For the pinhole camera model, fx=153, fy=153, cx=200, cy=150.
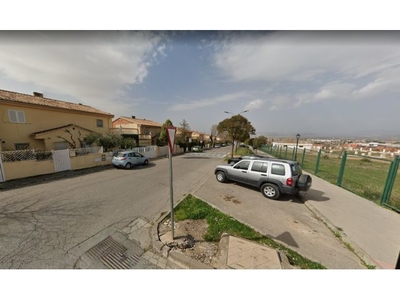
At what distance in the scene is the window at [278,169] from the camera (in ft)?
18.0

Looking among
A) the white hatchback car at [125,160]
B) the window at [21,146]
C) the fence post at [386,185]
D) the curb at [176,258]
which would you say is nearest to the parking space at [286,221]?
the curb at [176,258]

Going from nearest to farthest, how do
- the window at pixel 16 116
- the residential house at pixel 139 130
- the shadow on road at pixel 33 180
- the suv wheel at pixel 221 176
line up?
the shadow on road at pixel 33 180 < the suv wheel at pixel 221 176 < the window at pixel 16 116 < the residential house at pixel 139 130

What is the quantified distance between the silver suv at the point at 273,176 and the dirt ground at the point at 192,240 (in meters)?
3.01

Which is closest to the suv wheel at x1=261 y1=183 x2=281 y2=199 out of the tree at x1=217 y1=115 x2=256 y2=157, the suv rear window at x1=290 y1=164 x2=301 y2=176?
the suv rear window at x1=290 y1=164 x2=301 y2=176

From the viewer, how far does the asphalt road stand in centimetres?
282

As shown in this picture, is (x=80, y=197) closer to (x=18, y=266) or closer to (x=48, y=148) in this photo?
(x=18, y=266)

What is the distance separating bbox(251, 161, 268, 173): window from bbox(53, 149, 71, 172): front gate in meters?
11.3

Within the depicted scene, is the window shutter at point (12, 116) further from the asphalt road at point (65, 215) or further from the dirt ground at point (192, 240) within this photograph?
the dirt ground at point (192, 240)

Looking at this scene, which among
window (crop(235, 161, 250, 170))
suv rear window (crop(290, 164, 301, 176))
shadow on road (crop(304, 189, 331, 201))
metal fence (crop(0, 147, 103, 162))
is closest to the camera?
suv rear window (crop(290, 164, 301, 176))

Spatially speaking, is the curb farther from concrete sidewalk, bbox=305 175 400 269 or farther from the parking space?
concrete sidewalk, bbox=305 175 400 269

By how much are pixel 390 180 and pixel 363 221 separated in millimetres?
2168
